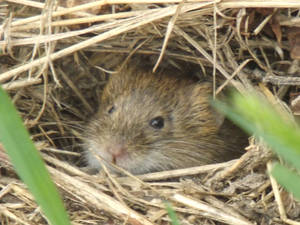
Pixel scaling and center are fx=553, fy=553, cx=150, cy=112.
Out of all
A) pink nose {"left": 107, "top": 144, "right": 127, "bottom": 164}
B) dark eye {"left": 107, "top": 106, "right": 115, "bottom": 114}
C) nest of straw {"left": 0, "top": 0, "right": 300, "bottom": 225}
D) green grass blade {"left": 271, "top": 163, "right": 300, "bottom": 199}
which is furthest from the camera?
dark eye {"left": 107, "top": 106, "right": 115, "bottom": 114}

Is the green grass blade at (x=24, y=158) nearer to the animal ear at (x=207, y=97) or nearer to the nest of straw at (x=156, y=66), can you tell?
the nest of straw at (x=156, y=66)

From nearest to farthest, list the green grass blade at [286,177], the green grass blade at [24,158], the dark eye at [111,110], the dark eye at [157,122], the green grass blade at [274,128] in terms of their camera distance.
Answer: the green grass blade at [274,128] → the green grass blade at [286,177] → the green grass blade at [24,158] → the dark eye at [157,122] → the dark eye at [111,110]

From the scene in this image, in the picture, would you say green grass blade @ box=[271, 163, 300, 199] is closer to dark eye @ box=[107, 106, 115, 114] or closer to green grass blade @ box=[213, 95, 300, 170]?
green grass blade @ box=[213, 95, 300, 170]

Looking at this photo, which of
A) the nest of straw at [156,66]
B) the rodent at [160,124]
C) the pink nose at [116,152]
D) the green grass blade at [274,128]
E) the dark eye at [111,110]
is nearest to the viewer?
the green grass blade at [274,128]

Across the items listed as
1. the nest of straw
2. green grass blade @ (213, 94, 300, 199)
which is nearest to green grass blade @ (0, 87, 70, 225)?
green grass blade @ (213, 94, 300, 199)

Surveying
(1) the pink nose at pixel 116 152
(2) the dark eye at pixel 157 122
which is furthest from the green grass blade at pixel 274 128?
(2) the dark eye at pixel 157 122
